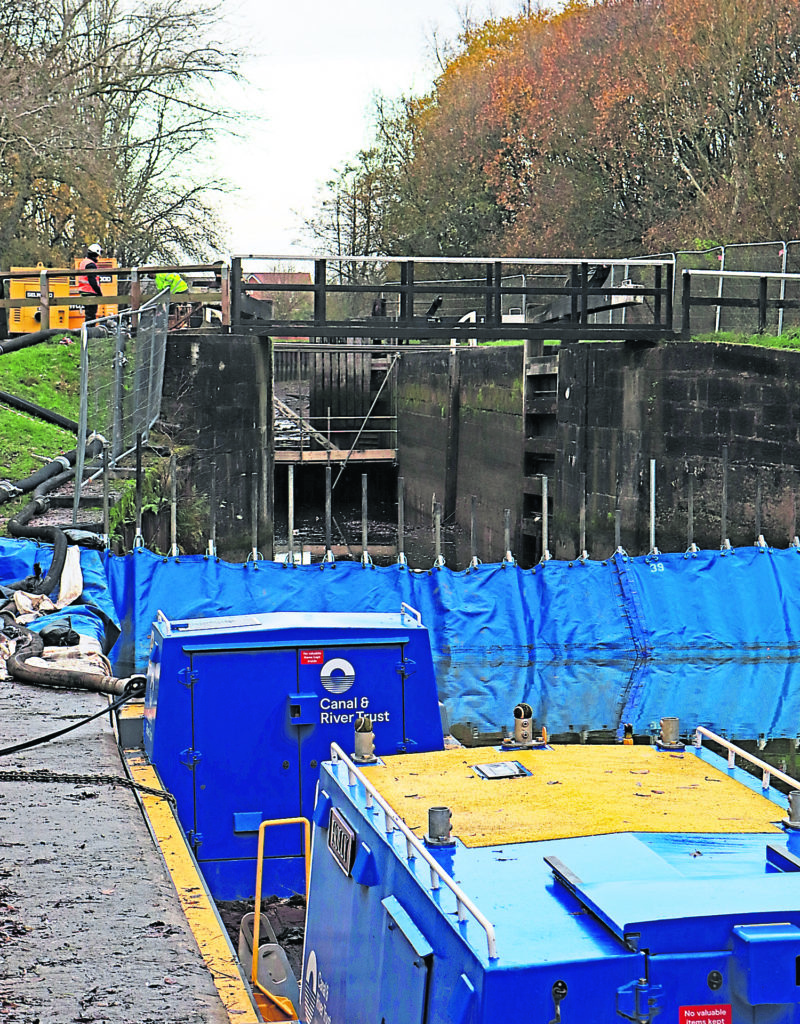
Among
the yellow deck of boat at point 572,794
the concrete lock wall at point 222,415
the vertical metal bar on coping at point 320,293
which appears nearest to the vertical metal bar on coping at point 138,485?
the concrete lock wall at point 222,415

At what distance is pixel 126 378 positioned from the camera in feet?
60.5

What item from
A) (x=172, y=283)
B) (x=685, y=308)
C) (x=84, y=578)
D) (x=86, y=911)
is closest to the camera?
(x=86, y=911)

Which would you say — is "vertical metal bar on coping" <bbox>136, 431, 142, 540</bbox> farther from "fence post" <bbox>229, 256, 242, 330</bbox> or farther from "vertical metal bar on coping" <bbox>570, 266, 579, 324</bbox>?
"vertical metal bar on coping" <bbox>570, 266, 579, 324</bbox>

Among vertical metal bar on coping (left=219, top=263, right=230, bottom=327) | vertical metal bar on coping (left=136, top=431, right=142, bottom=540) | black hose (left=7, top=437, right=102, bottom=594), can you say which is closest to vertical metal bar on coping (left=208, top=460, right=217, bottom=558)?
vertical metal bar on coping (left=136, top=431, right=142, bottom=540)

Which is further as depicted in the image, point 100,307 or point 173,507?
point 100,307

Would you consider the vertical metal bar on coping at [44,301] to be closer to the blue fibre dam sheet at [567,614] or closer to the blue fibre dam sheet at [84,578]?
the blue fibre dam sheet at [567,614]

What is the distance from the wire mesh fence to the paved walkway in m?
8.92


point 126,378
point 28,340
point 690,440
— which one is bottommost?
point 690,440

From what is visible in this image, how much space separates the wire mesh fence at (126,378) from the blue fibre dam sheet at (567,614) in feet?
6.95

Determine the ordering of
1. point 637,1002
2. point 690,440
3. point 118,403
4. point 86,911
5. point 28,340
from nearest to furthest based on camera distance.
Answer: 1. point 637,1002
2. point 86,911
3. point 118,403
4. point 690,440
5. point 28,340

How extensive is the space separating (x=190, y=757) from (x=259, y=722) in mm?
493

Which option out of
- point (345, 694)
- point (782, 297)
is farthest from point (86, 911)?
point (782, 297)

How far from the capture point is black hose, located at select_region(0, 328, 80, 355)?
23.5 meters

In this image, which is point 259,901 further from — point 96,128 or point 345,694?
point 96,128
